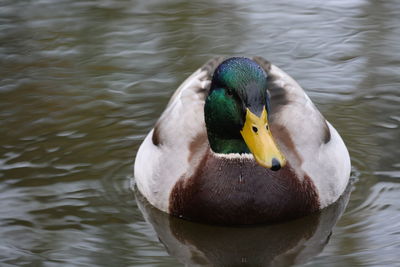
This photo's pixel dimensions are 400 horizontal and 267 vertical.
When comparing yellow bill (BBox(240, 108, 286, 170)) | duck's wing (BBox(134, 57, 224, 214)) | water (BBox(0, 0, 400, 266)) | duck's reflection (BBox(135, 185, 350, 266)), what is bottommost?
duck's reflection (BBox(135, 185, 350, 266))

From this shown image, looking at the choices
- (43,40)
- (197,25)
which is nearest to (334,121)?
(197,25)

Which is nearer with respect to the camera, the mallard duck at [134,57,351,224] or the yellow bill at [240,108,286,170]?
the yellow bill at [240,108,286,170]

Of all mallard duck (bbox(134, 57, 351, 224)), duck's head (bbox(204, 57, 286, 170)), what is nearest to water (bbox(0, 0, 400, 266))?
mallard duck (bbox(134, 57, 351, 224))

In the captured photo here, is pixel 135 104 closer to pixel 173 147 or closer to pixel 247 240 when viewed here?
pixel 173 147

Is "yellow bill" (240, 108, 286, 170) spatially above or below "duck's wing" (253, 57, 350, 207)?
above

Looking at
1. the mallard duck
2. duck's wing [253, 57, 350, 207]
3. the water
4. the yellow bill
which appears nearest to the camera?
the yellow bill

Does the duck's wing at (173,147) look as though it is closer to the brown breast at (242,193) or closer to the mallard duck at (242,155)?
the mallard duck at (242,155)

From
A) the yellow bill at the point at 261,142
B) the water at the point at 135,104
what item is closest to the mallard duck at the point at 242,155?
the yellow bill at the point at 261,142

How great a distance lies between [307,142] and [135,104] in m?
2.07

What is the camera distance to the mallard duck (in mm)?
5703

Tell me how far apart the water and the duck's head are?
0.58 m

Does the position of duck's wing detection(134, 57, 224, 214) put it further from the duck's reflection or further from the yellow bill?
the yellow bill

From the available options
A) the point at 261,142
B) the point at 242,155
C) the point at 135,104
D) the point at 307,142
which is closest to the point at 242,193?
the point at 242,155

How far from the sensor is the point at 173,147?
630 centimetres
